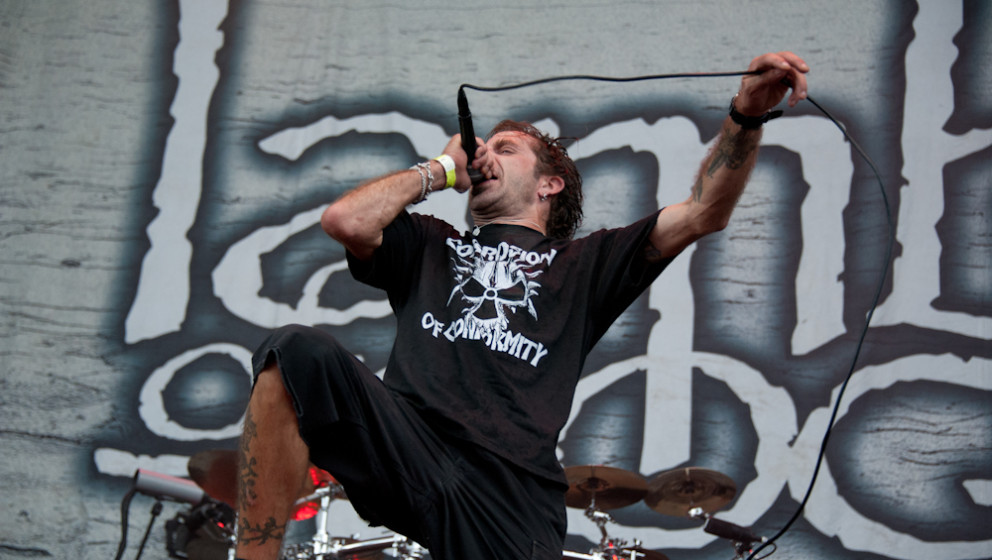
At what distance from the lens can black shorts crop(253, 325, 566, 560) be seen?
5.21ft

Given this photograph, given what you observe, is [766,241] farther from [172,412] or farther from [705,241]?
[172,412]

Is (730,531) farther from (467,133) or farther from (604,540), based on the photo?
(467,133)

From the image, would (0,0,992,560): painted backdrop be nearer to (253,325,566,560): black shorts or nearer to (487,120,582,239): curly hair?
(487,120,582,239): curly hair

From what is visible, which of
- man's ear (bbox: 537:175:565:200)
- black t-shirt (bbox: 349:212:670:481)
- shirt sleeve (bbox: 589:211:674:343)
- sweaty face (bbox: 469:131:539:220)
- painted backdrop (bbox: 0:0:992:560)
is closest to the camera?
black t-shirt (bbox: 349:212:670:481)

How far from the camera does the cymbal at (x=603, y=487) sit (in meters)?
3.32

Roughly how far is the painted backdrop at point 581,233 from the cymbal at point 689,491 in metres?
0.28

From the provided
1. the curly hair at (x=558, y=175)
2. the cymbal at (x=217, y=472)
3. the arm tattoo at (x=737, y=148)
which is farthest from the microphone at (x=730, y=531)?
the cymbal at (x=217, y=472)

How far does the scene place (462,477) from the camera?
5.87ft

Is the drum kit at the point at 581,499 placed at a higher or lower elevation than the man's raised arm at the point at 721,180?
lower

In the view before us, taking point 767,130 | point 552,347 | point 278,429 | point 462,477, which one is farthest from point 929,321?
point 278,429

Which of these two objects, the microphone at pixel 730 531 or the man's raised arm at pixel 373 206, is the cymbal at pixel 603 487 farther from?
the man's raised arm at pixel 373 206

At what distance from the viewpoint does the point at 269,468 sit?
5.23ft

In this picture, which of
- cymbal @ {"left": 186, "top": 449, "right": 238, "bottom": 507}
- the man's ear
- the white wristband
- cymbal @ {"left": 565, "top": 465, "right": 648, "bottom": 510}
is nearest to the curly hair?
the man's ear

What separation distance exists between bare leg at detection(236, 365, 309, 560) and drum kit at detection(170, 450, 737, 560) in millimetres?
1778
